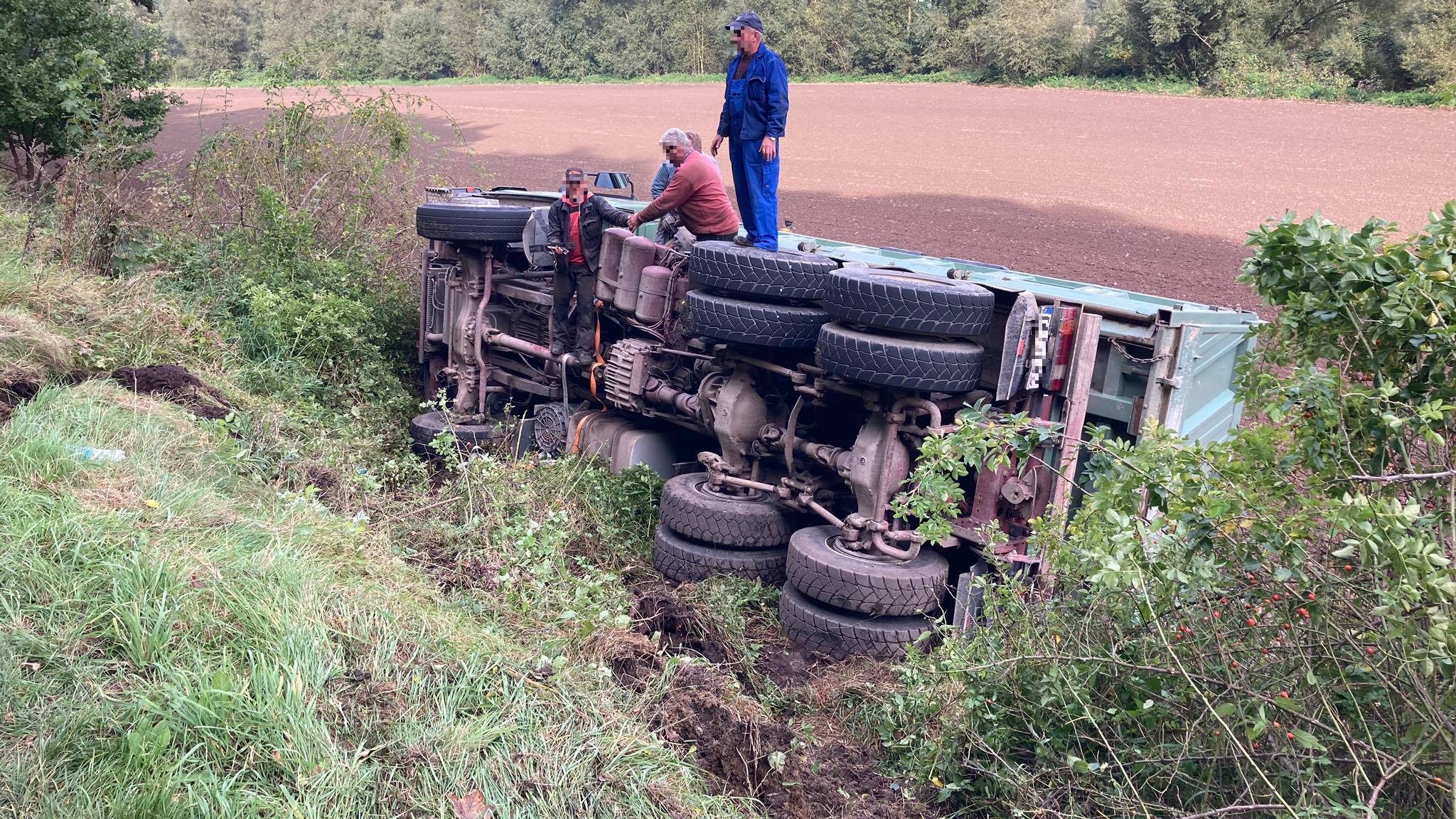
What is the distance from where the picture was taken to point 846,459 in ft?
17.8

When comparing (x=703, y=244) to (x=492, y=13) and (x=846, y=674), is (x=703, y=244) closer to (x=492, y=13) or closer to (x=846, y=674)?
(x=846, y=674)

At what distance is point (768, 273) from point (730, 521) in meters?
→ 1.32

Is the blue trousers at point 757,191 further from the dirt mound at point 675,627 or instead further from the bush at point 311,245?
the bush at point 311,245

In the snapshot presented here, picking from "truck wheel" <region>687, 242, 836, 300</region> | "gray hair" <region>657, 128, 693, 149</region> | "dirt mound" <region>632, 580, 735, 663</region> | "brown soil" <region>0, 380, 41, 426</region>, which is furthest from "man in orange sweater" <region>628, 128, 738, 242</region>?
"brown soil" <region>0, 380, 41, 426</region>

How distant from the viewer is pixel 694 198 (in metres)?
7.22

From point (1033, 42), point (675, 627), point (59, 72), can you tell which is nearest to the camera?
point (675, 627)

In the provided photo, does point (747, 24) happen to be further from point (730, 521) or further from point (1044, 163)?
point (1044, 163)

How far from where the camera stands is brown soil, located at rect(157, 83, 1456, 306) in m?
16.5

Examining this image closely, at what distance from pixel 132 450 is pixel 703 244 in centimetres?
299

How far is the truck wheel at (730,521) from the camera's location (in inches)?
228

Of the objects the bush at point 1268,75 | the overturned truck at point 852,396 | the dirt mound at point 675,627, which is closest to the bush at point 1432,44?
the bush at point 1268,75

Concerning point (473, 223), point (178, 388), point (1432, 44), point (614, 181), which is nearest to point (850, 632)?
point (178, 388)

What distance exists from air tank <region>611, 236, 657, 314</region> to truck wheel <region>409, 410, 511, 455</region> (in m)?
1.63

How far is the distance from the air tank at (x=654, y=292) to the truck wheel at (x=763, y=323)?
1.02 meters
